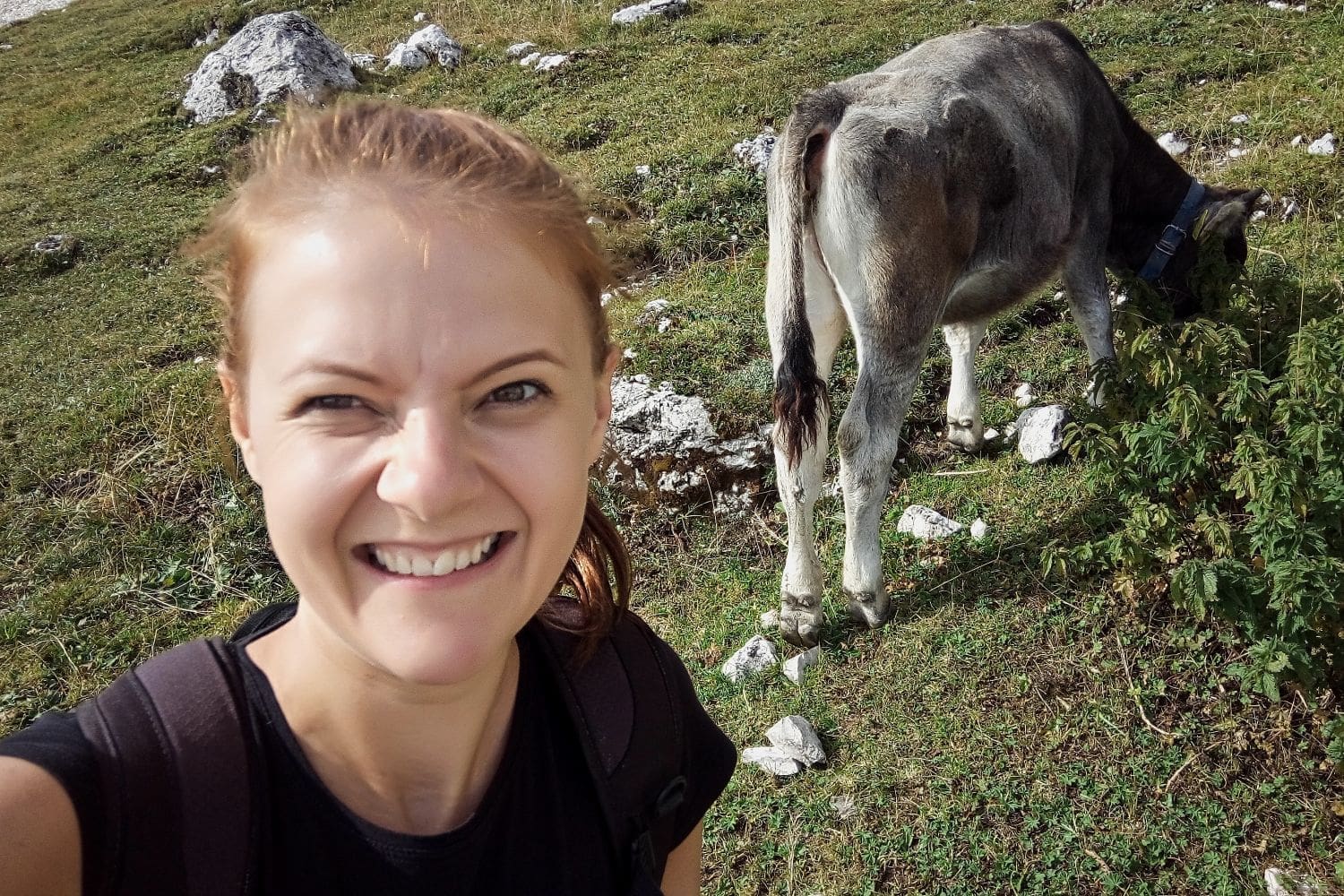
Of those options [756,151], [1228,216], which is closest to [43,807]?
[1228,216]

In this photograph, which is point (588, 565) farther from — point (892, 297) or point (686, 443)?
point (686, 443)

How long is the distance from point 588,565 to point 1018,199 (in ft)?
12.7

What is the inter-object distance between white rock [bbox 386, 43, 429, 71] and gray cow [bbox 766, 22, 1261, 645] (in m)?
8.82

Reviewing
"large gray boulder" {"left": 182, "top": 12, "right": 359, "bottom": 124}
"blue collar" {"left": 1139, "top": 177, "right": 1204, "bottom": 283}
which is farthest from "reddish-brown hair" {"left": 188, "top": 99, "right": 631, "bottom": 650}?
"large gray boulder" {"left": 182, "top": 12, "right": 359, "bottom": 124}

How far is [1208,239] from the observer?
4.68m

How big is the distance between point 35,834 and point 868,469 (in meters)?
3.62

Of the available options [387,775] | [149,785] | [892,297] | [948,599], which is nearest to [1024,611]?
[948,599]

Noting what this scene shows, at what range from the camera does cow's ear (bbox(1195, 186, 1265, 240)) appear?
5.29m

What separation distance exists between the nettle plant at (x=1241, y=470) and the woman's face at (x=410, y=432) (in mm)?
2857

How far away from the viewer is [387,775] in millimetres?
1392

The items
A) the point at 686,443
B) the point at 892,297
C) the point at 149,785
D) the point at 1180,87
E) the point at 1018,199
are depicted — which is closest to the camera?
the point at 149,785

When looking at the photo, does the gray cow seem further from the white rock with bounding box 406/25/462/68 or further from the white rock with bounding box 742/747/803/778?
the white rock with bounding box 406/25/462/68

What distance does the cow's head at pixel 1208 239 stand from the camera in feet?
17.0

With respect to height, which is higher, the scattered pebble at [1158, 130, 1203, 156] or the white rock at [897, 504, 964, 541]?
the scattered pebble at [1158, 130, 1203, 156]
